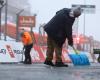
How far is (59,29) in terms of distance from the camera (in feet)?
38.7

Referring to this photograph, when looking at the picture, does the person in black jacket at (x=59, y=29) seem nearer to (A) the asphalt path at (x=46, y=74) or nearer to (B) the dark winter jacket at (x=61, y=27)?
(B) the dark winter jacket at (x=61, y=27)

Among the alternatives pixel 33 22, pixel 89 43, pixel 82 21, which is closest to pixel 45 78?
pixel 33 22

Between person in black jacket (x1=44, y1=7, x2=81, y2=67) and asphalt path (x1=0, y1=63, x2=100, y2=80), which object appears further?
person in black jacket (x1=44, y1=7, x2=81, y2=67)

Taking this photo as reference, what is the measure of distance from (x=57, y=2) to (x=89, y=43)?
24.2 feet

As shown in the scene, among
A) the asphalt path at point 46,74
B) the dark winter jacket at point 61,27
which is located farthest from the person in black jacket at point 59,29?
the asphalt path at point 46,74

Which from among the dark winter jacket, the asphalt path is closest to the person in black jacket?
the dark winter jacket

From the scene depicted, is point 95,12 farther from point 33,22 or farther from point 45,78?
point 45,78

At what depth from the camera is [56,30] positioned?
464 inches

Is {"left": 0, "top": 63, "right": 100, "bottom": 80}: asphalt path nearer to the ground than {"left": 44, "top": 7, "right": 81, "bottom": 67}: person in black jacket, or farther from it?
nearer to the ground

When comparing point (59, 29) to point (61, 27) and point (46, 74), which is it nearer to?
point (61, 27)

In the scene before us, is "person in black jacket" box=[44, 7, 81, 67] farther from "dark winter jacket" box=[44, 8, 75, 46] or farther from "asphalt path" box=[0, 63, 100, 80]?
"asphalt path" box=[0, 63, 100, 80]

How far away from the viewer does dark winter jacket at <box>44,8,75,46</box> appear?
11555mm

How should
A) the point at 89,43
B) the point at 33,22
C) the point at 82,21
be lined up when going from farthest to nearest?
the point at 82,21 → the point at 89,43 → the point at 33,22

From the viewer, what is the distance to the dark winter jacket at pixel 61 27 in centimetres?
1155
